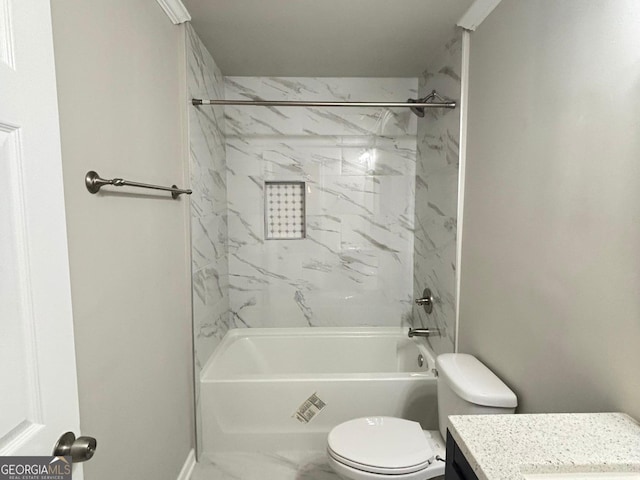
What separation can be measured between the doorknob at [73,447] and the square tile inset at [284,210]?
2.16 m

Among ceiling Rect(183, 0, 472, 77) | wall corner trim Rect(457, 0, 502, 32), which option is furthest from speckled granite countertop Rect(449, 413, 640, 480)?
ceiling Rect(183, 0, 472, 77)

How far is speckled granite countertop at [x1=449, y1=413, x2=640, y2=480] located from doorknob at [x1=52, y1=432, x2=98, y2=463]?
0.82 meters

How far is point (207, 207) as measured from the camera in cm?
227

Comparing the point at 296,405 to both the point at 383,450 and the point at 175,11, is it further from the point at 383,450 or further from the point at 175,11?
the point at 175,11

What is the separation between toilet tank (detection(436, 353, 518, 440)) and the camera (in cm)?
137

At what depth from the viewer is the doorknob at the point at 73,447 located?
688mm

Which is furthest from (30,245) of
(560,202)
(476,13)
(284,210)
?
(284,210)

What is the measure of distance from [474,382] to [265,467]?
1.29m

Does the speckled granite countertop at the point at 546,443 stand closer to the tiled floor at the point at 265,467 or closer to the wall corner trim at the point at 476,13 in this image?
the tiled floor at the point at 265,467

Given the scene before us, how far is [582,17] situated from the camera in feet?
3.56

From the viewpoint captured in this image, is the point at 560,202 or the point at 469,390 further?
the point at 469,390

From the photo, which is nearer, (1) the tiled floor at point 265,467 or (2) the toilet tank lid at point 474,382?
(2) the toilet tank lid at point 474,382

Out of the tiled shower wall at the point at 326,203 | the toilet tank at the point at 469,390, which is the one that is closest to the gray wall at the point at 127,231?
the tiled shower wall at the point at 326,203

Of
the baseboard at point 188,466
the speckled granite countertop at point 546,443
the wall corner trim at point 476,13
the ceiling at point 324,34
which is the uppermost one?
the ceiling at point 324,34
